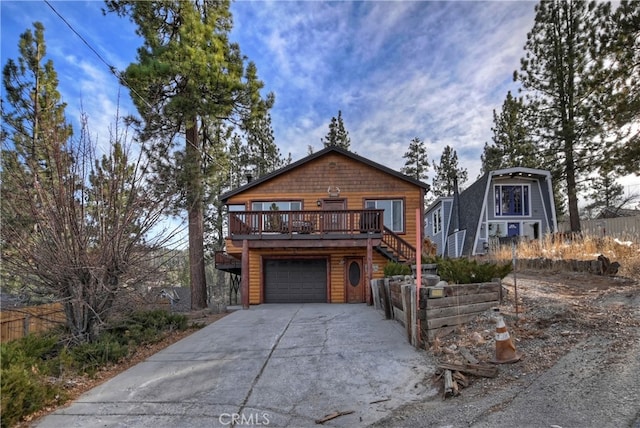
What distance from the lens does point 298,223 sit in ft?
41.1

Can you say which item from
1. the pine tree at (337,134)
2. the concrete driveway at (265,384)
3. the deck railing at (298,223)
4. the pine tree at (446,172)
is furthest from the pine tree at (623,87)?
the pine tree at (446,172)

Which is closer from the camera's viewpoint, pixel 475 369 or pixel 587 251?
pixel 475 369

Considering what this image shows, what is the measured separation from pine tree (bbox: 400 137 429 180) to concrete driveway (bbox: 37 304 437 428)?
30185 mm

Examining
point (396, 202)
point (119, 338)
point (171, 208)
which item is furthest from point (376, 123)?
point (119, 338)

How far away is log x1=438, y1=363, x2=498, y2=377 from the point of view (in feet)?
13.3

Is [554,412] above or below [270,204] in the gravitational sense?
below

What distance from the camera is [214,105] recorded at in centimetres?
1281

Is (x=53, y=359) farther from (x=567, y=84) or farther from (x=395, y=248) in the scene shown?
(x=567, y=84)

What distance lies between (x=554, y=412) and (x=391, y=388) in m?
1.64

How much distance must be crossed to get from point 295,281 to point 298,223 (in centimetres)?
287

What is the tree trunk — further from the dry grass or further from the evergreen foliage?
the dry grass

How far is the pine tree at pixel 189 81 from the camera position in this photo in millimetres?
11828

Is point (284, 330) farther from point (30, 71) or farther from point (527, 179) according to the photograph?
point (527, 179)
